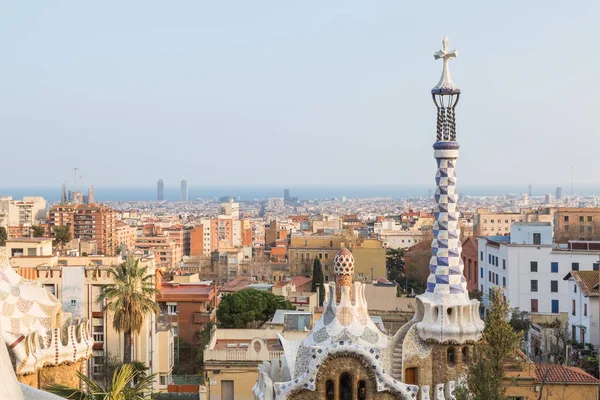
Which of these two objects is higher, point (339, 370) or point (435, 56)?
point (435, 56)

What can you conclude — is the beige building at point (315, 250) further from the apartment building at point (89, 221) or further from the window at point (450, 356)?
the window at point (450, 356)

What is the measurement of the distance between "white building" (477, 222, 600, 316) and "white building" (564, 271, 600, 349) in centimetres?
749

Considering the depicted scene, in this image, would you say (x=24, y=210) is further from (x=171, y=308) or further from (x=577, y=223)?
(x=171, y=308)

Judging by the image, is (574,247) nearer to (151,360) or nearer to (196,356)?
(196,356)

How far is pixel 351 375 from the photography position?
14219 millimetres

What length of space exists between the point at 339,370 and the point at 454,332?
79.5 inches

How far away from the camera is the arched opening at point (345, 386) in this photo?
14266mm

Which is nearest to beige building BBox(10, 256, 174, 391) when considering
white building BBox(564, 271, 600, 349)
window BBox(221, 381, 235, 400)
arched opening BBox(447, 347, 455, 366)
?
window BBox(221, 381, 235, 400)

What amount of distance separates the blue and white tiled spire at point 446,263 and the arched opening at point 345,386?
1.49m

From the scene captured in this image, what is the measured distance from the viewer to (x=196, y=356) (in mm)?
32000

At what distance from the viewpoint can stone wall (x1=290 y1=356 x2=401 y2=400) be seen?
1419cm

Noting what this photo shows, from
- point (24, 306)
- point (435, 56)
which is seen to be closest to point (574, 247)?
point (435, 56)

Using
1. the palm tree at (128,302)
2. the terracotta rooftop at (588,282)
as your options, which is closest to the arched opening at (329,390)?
the palm tree at (128,302)

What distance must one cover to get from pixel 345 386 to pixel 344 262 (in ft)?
6.57
